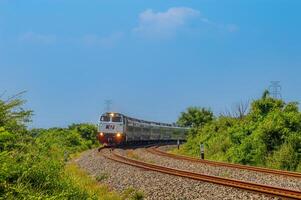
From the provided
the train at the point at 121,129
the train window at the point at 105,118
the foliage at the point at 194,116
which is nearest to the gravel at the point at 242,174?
the train at the point at 121,129

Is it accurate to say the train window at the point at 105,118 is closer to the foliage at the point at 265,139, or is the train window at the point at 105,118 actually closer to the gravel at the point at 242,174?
the foliage at the point at 265,139

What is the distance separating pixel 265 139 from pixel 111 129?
19.1 m

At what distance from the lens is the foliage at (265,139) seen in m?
22.7

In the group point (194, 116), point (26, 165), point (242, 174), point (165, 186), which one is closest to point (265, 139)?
point (242, 174)

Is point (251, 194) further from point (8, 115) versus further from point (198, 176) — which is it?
point (8, 115)

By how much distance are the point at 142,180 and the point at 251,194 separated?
485 cm

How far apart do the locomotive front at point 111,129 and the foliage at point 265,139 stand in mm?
10084

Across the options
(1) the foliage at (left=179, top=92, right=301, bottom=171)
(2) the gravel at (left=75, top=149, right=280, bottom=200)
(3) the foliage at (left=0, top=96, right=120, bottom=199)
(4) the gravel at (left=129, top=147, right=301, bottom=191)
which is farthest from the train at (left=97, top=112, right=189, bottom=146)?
(3) the foliage at (left=0, top=96, right=120, bottom=199)

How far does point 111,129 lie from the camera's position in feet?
137

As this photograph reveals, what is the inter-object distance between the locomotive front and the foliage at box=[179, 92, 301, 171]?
1008 centimetres

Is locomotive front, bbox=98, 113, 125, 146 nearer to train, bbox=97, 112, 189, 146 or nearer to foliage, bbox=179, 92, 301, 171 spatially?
train, bbox=97, 112, 189, 146

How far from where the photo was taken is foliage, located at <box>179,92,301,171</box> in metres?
22.7

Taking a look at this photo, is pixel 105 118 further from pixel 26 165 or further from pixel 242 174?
pixel 26 165

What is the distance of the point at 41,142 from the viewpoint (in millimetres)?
10984
